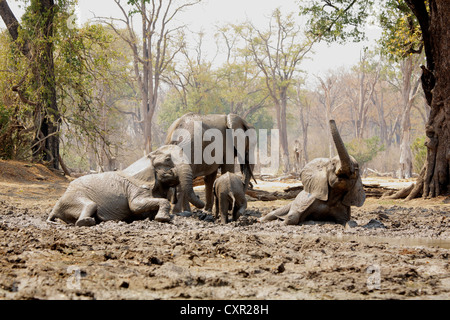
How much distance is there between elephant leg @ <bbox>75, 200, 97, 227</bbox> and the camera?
28.2 ft

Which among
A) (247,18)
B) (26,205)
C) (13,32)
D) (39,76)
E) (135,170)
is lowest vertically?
(26,205)

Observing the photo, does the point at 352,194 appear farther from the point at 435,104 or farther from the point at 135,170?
the point at 435,104

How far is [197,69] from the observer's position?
53000mm

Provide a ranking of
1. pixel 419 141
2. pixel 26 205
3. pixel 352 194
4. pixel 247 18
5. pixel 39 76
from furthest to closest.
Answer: pixel 247 18
pixel 419 141
pixel 39 76
pixel 26 205
pixel 352 194

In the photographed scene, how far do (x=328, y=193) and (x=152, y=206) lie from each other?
2626 mm

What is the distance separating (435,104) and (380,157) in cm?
4026

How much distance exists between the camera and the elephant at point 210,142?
475 inches

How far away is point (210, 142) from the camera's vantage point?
12453 millimetres

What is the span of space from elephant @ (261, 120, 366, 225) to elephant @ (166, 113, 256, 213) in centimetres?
275

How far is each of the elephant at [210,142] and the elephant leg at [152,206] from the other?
274 cm

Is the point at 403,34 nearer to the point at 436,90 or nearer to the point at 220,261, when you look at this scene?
the point at 436,90

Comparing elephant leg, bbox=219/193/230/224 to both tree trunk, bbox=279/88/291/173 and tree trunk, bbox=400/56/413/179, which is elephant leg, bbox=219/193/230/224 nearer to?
tree trunk, bbox=400/56/413/179

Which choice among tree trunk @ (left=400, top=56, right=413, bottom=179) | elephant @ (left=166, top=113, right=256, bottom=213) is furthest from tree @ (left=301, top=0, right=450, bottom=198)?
tree trunk @ (left=400, top=56, right=413, bottom=179)
